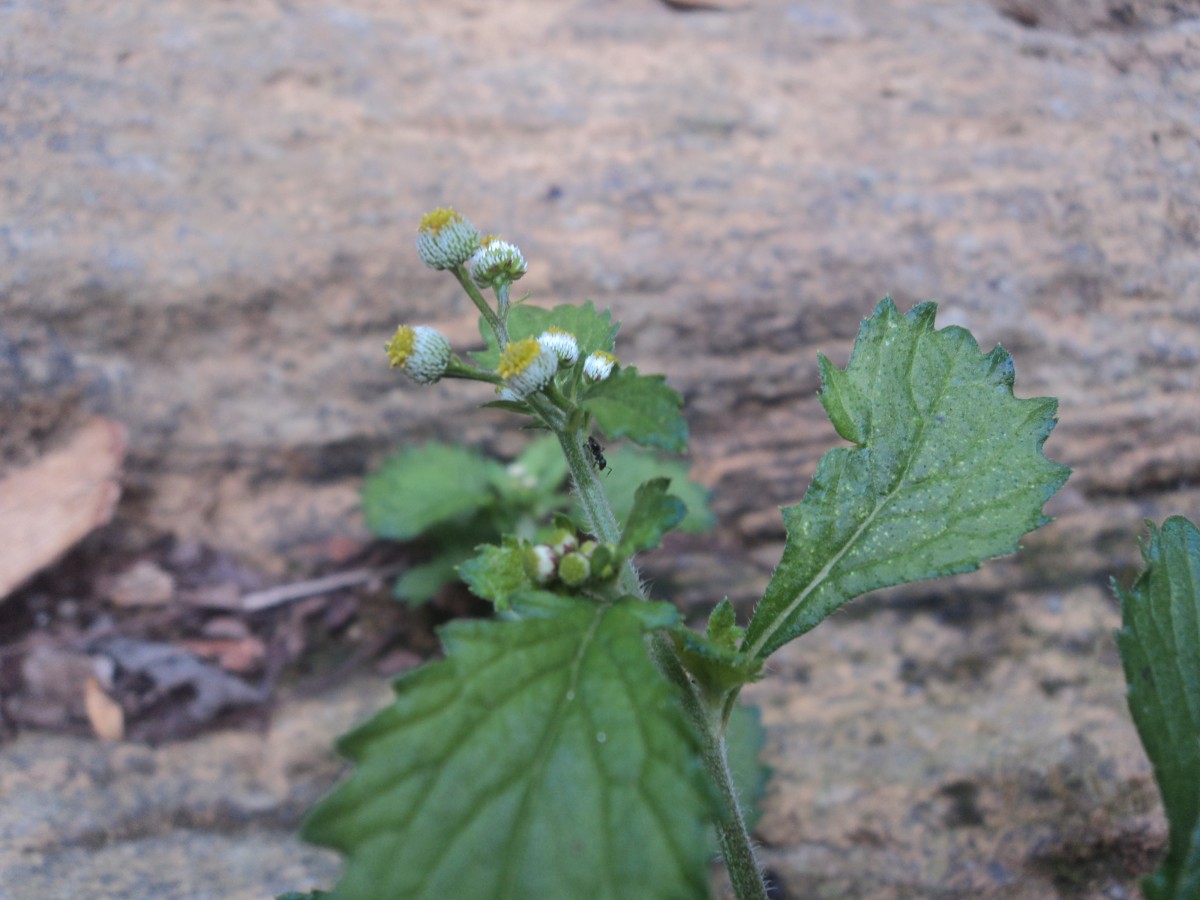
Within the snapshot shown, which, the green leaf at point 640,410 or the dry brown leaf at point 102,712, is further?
the dry brown leaf at point 102,712

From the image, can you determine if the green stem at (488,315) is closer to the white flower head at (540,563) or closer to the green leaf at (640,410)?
the green leaf at (640,410)

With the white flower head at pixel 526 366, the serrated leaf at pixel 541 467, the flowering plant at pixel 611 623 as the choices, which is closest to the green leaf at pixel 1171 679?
the flowering plant at pixel 611 623

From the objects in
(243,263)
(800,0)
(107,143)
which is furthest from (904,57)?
(107,143)

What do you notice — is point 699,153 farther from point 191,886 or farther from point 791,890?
point 191,886

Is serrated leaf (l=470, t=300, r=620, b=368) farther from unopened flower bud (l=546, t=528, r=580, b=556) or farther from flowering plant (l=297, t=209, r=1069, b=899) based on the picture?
unopened flower bud (l=546, t=528, r=580, b=556)

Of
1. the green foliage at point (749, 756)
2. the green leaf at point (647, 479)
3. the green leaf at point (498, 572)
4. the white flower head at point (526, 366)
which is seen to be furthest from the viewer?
the green leaf at point (647, 479)

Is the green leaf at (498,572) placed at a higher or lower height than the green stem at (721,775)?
higher

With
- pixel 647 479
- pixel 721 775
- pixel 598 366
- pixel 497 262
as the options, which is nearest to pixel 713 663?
pixel 721 775

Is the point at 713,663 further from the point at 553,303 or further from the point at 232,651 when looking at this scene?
the point at 553,303
